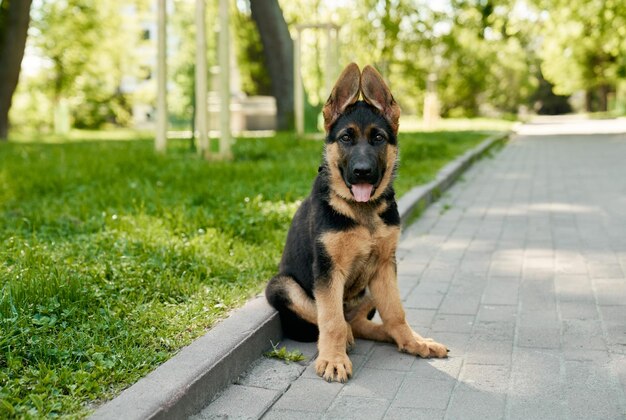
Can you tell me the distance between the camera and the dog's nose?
13.3ft

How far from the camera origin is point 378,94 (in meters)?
4.38

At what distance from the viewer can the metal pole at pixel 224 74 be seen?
11.8 meters

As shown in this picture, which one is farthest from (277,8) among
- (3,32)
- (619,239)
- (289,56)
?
(619,239)

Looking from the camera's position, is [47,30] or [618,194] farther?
[47,30]

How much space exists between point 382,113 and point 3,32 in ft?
60.4

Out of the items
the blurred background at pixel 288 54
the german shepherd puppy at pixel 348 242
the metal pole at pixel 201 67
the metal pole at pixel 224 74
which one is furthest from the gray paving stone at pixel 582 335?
the blurred background at pixel 288 54

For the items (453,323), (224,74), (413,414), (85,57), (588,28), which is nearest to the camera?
(413,414)

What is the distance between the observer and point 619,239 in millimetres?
→ 7578

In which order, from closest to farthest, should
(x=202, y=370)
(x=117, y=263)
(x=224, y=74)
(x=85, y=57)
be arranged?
(x=202, y=370), (x=117, y=263), (x=224, y=74), (x=85, y=57)

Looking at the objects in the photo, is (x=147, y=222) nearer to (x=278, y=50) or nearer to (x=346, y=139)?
(x=346, y=139)

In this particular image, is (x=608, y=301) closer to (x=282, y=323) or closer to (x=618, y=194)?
(x=282, y=323)

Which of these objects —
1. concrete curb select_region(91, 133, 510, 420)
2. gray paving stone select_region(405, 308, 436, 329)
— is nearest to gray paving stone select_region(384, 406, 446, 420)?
concrete curb select_region(91, 133, 510, 420)

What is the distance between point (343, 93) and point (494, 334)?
5.76 feet

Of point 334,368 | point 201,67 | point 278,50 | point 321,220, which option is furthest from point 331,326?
point 278,50
